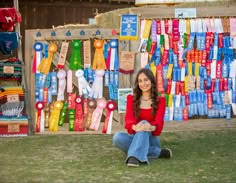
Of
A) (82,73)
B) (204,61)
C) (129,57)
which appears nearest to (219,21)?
(204,61)

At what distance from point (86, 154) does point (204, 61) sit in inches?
103

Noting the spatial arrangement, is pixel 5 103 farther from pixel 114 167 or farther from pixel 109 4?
pixel 109 4

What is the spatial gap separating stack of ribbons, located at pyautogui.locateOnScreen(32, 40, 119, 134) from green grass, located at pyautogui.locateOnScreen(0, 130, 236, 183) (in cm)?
30

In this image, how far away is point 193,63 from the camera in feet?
27.4

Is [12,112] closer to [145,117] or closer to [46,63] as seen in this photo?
[46,63]

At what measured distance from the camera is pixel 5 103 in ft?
26.6

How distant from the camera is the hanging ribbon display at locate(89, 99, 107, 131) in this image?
27.4 feet

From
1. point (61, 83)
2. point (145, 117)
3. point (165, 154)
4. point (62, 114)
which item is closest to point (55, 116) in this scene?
point (62, 114)

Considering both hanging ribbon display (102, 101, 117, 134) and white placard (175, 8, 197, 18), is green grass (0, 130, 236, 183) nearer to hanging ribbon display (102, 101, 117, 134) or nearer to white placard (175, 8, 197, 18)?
hanging ribbon display (102, 101, 117, 134)

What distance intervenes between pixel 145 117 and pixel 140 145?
1.44ft

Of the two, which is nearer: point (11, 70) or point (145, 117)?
point (145, 117)

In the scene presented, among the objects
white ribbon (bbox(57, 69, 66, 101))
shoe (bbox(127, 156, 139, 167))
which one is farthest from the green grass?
white ribbon (bbox(57, 69, 66, 101))

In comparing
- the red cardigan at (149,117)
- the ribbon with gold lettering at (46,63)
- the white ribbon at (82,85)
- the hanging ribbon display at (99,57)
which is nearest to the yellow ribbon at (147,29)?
the hanging ribbon display at (99,57)

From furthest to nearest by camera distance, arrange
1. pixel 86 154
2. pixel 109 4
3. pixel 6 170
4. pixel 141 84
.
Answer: pixel 109 4, pixel 86 154, pixel 141 84, pixel 6 170
